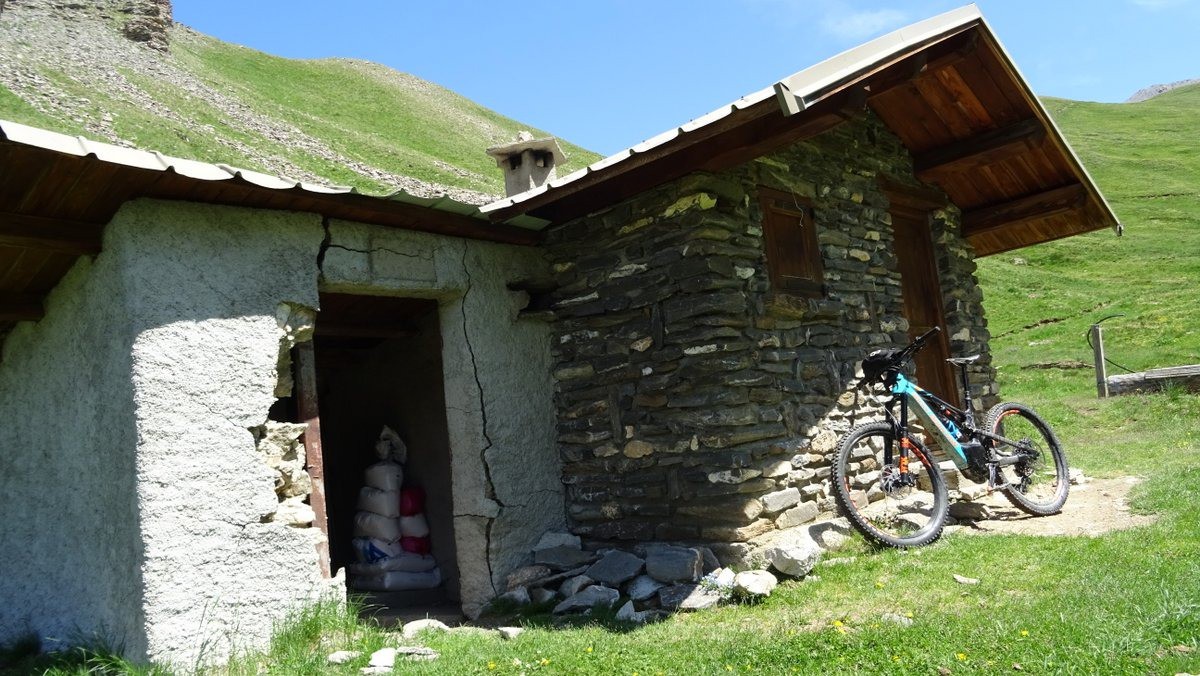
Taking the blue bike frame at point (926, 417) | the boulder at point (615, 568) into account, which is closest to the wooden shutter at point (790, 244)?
the blue bike frame at point (926, 417)

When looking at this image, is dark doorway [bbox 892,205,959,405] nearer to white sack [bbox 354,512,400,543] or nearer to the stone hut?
the stone hut

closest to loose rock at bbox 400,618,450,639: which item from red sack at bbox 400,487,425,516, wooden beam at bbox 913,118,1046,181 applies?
red sack at bbox 400,487,425,516

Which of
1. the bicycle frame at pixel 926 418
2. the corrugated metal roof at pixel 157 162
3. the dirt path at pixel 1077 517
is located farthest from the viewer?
the bicycle frame at pixel 926 418

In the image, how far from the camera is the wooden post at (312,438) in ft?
16.4

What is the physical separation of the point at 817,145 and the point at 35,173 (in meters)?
5.25

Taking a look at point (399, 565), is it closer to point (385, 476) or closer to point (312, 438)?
point (385, 476)

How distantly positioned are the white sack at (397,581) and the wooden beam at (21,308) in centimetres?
305

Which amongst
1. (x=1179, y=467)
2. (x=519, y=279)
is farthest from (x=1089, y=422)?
(x=519, y=279)

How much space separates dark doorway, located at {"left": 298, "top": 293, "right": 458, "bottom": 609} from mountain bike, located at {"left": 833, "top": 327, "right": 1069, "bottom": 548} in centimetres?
322

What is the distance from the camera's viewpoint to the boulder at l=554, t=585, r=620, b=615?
5148 mm

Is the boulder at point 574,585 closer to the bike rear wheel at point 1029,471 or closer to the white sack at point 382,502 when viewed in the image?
the white sack at point 382,502

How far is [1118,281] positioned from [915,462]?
919 inches

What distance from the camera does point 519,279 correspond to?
6359 mm

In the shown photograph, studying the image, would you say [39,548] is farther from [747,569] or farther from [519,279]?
[747,569]
